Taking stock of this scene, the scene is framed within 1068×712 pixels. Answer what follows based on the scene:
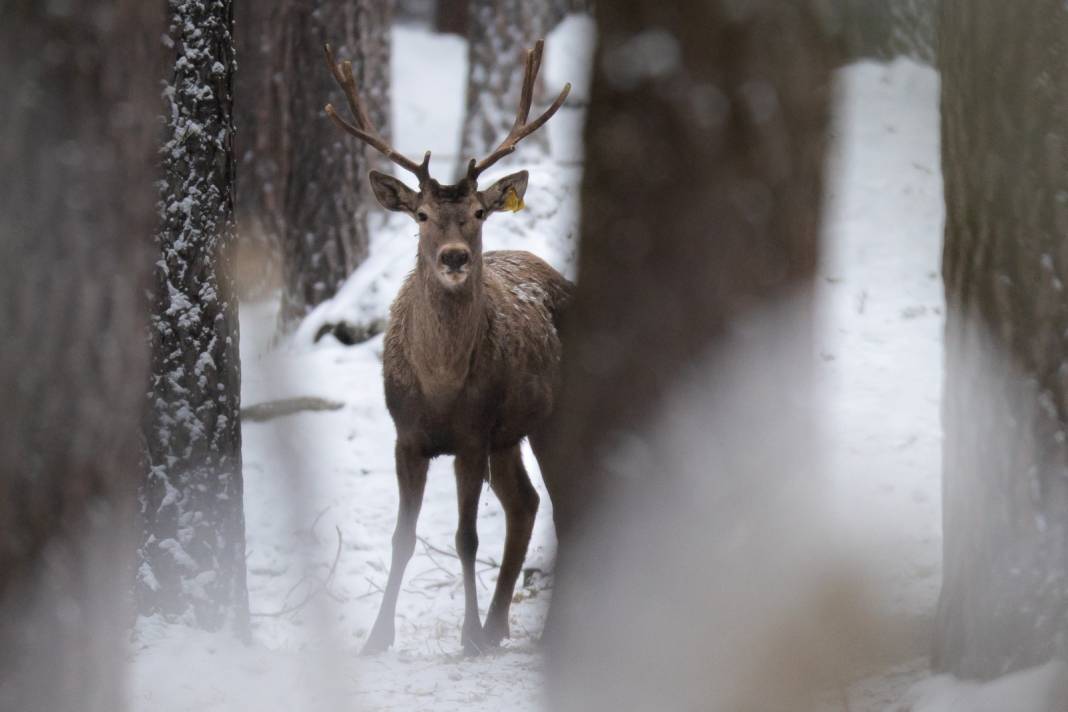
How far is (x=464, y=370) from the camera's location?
7.05m

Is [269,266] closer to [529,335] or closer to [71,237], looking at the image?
[529,335]

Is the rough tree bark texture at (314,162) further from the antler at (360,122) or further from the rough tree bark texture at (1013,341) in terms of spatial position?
the rough tree bark texture at (1013,341)

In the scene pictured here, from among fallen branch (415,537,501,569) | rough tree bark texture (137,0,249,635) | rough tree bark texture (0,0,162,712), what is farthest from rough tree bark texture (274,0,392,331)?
rough tree bark texture (0,0,162,712)

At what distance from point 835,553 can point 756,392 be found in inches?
141

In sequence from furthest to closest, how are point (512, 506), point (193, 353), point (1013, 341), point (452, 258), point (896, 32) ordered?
point (896, 32) < point (512, 506) < point (452, 258) < point (193, 353) < point (1013, 341)

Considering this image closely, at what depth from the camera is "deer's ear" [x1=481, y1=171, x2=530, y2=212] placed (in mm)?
7234

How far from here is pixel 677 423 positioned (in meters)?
3.28

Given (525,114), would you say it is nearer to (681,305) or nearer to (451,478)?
(451,478)

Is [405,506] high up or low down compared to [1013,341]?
down

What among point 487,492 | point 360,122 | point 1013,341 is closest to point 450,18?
point 487,492

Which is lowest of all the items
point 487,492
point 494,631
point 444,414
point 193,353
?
point 494,631

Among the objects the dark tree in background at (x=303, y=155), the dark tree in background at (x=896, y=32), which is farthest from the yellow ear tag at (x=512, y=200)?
the dark tree in background at (x=896, y=32)

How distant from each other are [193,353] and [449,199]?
163 centimetres

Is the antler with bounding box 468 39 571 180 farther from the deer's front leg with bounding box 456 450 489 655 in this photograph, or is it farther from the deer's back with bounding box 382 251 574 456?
the deer's front leg with bounding box 456 450 489 655
